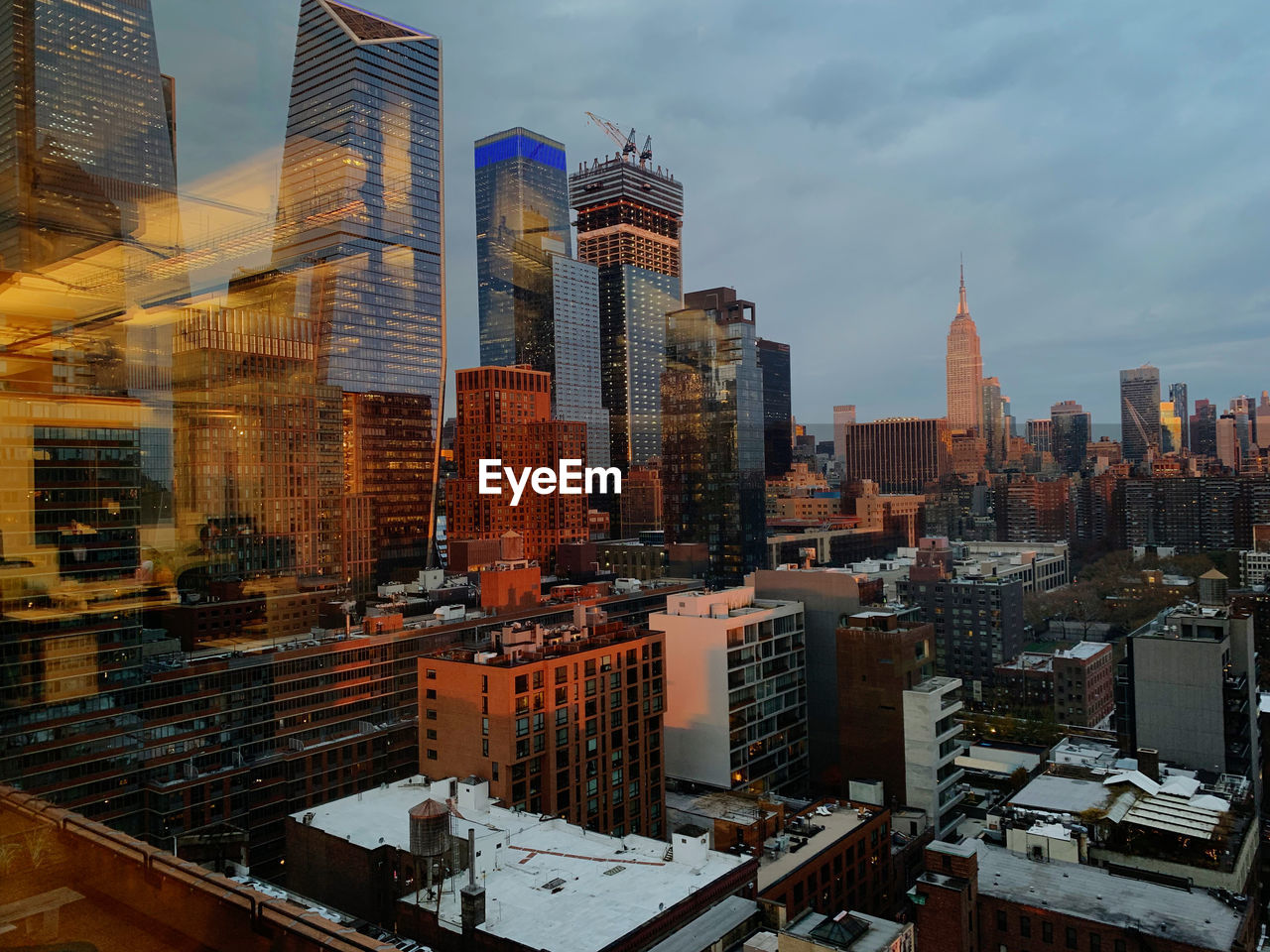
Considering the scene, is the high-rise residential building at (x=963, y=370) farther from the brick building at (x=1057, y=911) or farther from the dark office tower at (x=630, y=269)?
the brick building at (x=1057, y=911)

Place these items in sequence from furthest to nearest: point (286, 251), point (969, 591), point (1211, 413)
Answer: point (1211, 413)
point (969, 591)
point (286, 251)

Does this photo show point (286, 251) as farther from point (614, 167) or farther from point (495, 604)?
point (614, 167)

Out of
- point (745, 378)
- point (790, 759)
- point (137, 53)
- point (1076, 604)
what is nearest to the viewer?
point (137, 53)

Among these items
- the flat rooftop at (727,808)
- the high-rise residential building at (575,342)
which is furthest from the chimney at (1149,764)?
the high-rise residential building at (575,342)

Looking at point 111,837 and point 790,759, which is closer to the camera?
point 111,837

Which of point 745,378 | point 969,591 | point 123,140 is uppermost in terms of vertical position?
point 745,378

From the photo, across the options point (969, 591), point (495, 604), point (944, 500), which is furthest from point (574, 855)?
point (944, 500)
